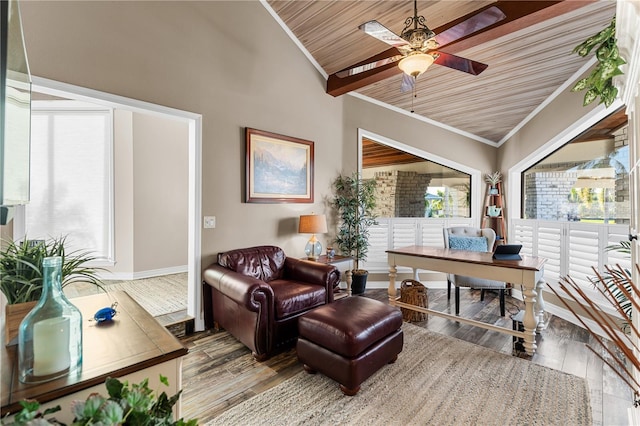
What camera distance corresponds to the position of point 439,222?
16.5 ft

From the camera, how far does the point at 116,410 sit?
58 centimetres

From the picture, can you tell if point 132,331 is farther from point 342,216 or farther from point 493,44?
point 493,44

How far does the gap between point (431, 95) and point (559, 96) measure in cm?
157

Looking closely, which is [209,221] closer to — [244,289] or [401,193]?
[244,289]

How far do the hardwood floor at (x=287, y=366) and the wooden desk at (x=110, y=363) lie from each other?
1035mm

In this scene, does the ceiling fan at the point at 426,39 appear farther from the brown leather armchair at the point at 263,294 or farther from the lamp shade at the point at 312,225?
the brown leather armchair at the point at 263,294

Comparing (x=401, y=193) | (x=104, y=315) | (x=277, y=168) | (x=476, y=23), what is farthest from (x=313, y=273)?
(x=476, y=23)

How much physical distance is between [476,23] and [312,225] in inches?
102

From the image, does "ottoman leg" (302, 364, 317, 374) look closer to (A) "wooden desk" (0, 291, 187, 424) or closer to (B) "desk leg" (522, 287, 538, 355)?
(A) "wooden desk" (0, 291, 187, 424)

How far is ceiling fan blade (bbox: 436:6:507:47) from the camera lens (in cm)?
233

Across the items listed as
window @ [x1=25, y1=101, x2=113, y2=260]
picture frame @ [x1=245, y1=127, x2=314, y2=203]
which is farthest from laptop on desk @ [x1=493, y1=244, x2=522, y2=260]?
window @ [x1=25, y1=101, x2=113, y2=260]

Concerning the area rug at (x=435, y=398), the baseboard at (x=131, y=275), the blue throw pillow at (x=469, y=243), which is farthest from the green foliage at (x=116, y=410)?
the baseboard at (x=131, y=275)

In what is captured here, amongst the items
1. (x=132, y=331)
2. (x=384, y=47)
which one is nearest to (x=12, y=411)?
(x=132, y=331)

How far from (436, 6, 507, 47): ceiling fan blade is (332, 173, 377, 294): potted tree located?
2.28 metres
